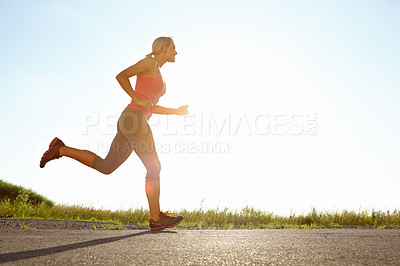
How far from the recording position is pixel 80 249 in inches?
102

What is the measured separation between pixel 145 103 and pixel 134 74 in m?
0.38

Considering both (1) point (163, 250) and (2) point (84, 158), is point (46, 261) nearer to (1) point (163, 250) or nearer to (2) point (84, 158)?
(1) point (163, 250)

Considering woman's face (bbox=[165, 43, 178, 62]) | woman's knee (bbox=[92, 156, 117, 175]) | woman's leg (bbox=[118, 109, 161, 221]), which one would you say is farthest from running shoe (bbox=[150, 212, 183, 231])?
woman's face (bbox=[165, 43, 178, 62])

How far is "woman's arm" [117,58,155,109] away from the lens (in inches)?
169

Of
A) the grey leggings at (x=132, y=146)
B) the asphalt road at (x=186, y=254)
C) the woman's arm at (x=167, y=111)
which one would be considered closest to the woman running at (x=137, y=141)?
the grey leggings at (x=132, y=146)

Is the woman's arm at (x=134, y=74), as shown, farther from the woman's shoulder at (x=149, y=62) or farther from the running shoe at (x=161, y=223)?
the running shoe at (x=161, y=223)

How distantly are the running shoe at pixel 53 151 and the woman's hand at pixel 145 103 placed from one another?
3.57ft

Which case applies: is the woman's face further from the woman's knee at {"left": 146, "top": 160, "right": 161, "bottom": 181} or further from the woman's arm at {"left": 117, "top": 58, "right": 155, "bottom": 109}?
the woman's knee at {"left": 146, "top": 160, "right": 161, "bottom": 181}

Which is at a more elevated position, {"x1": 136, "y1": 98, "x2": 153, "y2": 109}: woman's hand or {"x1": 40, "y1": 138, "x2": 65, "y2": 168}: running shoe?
{"x1": 136, "y1": 98, "x2": 153, "y2": 109}: woman's hand

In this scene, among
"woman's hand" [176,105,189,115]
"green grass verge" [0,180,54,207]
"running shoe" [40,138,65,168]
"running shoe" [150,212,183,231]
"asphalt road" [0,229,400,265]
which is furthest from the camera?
"green grass verge" [0,180,54,207]

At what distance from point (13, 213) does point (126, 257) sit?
743 cm

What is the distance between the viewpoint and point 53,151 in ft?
14.4

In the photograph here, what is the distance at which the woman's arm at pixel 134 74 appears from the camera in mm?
4301

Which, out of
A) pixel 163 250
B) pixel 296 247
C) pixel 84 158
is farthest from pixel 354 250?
pixel 84 158
